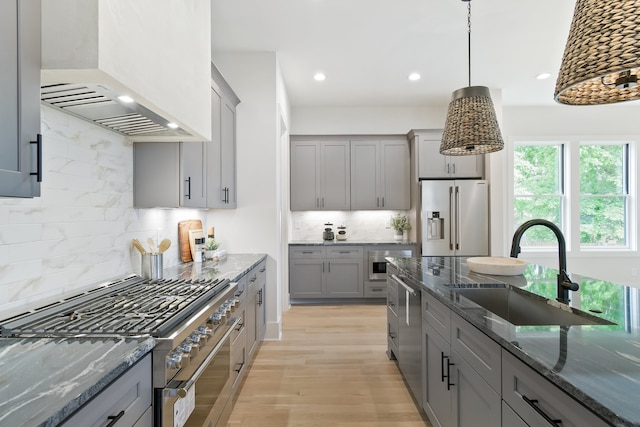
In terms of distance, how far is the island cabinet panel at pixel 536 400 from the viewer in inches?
32.0

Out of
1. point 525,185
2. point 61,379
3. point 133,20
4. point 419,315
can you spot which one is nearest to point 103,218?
point 133,20

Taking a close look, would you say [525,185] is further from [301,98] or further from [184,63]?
[184,63]

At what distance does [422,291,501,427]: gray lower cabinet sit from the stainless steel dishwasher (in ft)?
0.35

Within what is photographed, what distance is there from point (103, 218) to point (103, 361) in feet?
4.24

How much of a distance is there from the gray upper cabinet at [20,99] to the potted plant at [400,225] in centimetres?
488

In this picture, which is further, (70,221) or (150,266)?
(150,266)

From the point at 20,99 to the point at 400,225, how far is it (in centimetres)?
495

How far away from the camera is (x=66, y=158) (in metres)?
1.78

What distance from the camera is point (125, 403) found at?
105 cm

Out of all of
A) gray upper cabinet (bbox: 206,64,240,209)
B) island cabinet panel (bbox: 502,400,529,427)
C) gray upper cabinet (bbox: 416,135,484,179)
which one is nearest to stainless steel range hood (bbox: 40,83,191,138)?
gray upper cabinet (bbox: 206,64,240,209)

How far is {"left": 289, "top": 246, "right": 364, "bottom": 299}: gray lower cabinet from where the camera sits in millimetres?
5059

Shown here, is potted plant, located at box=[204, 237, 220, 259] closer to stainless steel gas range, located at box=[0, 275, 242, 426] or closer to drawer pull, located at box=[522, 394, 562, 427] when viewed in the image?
stainless steel gas range, located at box=[0, 275, 242, 426]

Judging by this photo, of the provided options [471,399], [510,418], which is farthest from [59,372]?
[471,399]

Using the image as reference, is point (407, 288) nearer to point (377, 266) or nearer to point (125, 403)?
point (125, 403)
